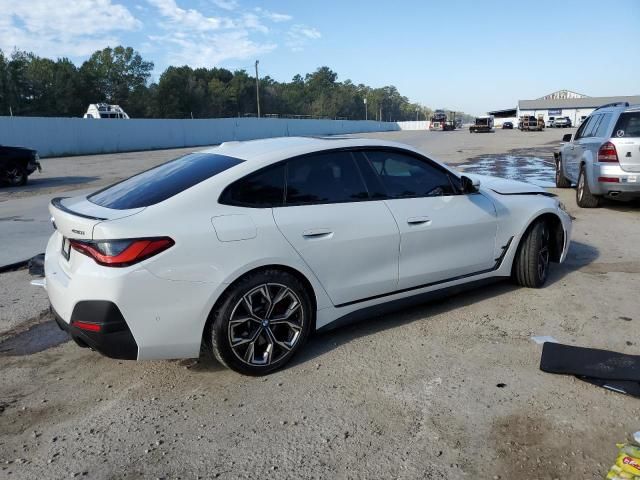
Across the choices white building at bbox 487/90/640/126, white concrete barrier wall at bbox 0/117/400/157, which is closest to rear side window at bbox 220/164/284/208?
white concrete barrier wall at bbox 0/117/400/157

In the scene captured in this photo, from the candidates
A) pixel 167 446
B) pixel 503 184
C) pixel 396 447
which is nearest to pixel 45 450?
pixel 167 446

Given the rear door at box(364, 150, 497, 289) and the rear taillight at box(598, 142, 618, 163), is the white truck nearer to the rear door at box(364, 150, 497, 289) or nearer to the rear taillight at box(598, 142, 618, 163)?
the rear taillight at box(598, 142, 618, 163)

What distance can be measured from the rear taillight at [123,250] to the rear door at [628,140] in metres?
7.55

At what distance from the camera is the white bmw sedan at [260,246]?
10.0ft

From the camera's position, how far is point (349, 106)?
140500 millimetres

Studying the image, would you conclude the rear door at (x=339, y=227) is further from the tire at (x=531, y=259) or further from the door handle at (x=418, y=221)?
the tire at (x=531, y=259)

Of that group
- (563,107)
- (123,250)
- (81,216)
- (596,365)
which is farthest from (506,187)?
(563,107)

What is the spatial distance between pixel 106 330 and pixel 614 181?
7.88 metres

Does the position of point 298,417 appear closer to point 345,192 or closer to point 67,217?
point 345,192

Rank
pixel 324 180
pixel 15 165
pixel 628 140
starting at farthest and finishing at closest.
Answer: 1. pixel 15 165
2. pixel 628 140
3. pixel 324 180

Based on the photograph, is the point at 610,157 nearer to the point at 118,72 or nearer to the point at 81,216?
the point at 81,216

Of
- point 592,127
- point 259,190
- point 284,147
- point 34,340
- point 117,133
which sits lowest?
point 34,340

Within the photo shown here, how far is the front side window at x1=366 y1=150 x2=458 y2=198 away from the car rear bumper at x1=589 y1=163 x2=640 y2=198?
510 centimetres

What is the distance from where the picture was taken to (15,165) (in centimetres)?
A: 1456
